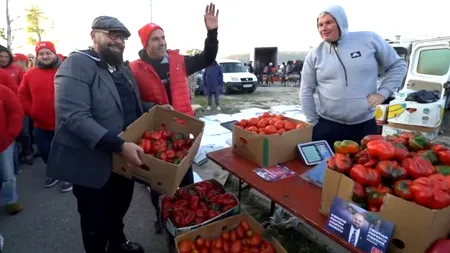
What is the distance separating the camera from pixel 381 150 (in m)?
1.33

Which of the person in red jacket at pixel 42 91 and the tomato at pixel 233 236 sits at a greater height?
the person in red jacket at pixel 42 91

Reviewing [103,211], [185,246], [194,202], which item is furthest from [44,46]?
[185,246]

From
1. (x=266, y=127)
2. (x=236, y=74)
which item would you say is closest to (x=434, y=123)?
(x=266, y=127)

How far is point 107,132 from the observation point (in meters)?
1.74

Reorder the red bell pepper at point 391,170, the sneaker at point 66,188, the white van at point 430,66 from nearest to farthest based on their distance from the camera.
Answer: the red bell pepper at point 391,170
the sneaker at point 66,188
the white van at point 430,66

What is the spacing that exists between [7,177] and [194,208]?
2.29m

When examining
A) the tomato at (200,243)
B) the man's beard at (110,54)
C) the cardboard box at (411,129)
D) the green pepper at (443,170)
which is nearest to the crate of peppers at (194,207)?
the tomato at (200,243)

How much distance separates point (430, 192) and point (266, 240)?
1242 mm

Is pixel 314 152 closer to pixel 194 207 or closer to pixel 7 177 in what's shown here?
pixel 194 207

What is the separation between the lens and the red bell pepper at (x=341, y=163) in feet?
4.34

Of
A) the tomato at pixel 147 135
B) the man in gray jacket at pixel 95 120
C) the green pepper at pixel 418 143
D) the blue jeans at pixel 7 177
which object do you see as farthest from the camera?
the blue jeans at pixel 7 177

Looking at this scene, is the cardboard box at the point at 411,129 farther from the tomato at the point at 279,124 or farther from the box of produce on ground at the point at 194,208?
the box of produce on ground at the point at 194,208

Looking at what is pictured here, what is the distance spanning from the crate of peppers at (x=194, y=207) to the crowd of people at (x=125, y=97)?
0.39m

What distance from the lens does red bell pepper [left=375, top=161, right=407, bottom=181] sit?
123 centimetres
